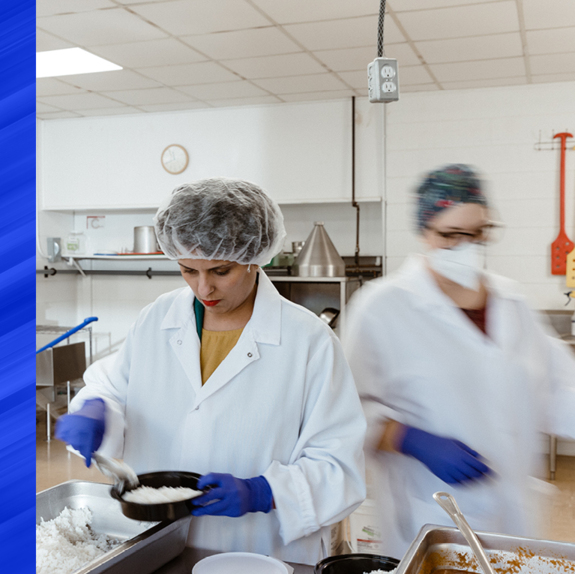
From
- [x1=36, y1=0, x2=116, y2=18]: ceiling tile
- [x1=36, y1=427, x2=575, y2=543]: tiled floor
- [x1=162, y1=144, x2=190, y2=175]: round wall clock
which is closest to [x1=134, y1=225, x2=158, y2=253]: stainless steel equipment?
[x1=162, y1=144, x2=190, y2=175]: round wall clock

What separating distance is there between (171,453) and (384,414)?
0.51 metres

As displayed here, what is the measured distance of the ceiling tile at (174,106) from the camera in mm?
4668

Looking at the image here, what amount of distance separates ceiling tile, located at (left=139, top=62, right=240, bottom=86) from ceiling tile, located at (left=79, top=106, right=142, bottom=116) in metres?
0.81

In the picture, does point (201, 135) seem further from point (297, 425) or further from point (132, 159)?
point (297, 425)

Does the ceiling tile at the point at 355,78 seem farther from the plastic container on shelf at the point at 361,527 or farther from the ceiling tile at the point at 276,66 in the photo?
the plastic container on shelf at the point at 361,527

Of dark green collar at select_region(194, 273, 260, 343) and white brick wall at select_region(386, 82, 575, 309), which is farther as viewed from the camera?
white brick wall at select_region(386, 82, 575, 309)

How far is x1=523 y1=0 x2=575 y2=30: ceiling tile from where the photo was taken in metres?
2.86

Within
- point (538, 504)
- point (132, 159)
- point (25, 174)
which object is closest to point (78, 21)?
point (132, 159)

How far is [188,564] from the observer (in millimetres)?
1141

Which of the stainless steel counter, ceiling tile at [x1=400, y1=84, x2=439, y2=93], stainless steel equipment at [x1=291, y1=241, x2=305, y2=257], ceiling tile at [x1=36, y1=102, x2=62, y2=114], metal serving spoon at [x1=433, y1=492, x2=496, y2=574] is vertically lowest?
the stainless steel counter

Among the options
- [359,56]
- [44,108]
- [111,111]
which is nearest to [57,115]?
[44,108]

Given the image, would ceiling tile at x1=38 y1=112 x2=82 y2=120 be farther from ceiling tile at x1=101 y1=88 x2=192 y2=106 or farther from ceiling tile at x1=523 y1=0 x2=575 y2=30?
ceiling tile at x1=523 y1=0 x2=575 y2=30

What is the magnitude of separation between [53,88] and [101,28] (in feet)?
4.09
